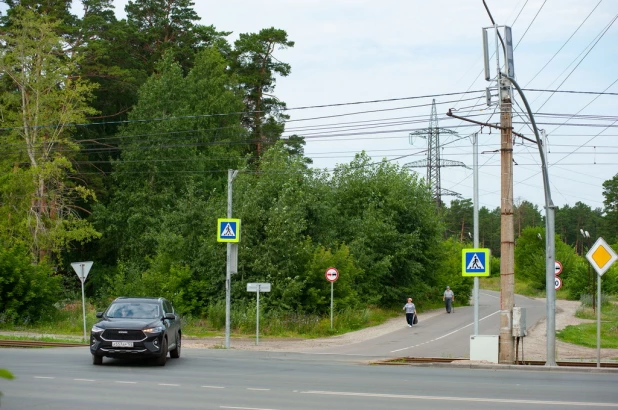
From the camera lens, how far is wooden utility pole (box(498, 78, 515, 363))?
73.5ft

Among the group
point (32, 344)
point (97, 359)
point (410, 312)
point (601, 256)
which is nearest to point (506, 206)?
point (601, 256)

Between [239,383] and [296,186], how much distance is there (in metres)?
28.3

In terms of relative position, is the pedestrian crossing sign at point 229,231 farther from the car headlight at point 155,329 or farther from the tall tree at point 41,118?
the tall tree at point 41,118

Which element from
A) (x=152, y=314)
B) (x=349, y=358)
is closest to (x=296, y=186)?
(x=349, y=358)

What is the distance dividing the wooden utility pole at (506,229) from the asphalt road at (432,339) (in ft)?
15.0

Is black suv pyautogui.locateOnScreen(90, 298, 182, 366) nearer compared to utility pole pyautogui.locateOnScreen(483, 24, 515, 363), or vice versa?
black suv pyautogui.locateOnScreen(90, 298, 182, 366)

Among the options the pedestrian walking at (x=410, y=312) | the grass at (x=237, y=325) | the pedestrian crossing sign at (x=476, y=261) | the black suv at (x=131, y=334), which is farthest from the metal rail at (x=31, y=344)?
the pedestrian walking at (x=410, y=312)

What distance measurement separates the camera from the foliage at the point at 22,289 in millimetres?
35531

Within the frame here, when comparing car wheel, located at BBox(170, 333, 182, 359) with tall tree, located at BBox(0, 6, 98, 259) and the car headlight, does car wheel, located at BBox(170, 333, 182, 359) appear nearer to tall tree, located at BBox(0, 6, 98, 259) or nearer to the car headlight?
the car headlight

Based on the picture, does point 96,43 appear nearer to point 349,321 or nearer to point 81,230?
point 81,230

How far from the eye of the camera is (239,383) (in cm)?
1587

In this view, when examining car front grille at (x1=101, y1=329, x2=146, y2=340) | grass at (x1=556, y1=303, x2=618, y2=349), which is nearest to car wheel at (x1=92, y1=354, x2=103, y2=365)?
car front grille at (x1=101, y1=329, x2=146, y2=340)

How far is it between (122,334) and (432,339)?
19497mm

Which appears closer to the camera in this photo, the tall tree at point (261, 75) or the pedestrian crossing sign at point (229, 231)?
the pedestrian crossing sign at point (229, 231)
